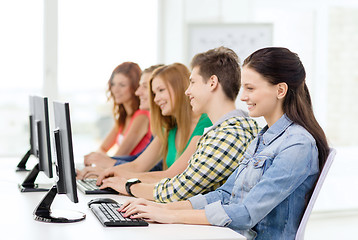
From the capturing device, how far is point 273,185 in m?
1.66

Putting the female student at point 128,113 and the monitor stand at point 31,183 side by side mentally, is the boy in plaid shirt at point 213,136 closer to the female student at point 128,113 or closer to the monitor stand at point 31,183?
the monitor stand at point 31,183

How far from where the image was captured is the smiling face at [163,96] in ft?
8.94

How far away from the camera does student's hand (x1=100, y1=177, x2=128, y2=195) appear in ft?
7.79

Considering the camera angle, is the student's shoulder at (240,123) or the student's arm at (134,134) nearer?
the student's shoulder at (240,123)

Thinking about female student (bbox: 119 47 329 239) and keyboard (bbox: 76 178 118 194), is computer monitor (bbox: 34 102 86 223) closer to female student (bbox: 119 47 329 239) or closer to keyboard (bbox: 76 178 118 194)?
female student (bbox: 119 47 329 239)

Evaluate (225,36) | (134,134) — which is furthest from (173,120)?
(225,36)

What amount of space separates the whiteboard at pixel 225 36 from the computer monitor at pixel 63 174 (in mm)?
2830

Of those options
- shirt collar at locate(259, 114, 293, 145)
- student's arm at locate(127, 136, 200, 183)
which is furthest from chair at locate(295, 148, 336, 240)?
student's arm at locate(127, 136, 200, 183)

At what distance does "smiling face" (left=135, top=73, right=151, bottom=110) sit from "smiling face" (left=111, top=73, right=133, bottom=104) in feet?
0.61

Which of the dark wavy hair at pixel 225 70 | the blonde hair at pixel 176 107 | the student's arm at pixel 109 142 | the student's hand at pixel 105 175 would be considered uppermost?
the dark wavy hair at pixel 225 70

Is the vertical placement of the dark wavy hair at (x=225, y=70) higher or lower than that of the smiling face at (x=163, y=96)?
higher

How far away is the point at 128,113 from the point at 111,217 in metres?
2.05

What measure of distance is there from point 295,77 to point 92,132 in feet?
10.5

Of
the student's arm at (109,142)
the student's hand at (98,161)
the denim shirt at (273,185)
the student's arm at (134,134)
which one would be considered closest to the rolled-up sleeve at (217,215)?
the denim shirt at (273,185)
